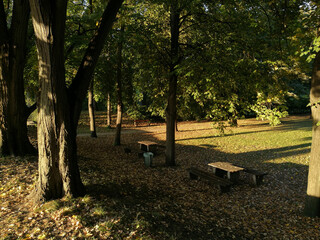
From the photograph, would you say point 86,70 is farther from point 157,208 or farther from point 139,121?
point 139,121

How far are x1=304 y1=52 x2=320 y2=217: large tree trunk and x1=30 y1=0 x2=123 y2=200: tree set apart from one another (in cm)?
486

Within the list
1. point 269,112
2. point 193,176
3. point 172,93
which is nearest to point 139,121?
point 172,93

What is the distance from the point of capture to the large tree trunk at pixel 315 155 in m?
5.57

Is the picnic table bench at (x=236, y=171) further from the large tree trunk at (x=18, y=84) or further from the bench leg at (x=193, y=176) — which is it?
the large tree trunk at (x=18, y=84)

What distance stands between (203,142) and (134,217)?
41.5ft

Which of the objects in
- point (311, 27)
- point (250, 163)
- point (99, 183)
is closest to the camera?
point (311, 27)

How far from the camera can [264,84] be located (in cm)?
756

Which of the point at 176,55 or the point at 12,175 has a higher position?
the point at 176,55

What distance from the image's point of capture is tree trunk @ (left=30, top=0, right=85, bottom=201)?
4199 millimetres

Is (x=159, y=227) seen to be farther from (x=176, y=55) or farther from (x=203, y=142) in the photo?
(x=203, y=142)

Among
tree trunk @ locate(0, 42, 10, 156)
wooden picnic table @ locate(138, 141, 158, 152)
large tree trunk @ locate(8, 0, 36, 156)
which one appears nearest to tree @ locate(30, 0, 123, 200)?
large tree trunk @ locate(8, 0, 36, 156)

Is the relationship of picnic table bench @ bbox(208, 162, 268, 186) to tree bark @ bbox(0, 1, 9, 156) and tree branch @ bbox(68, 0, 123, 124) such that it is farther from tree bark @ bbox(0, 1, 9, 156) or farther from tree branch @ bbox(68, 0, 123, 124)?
tree bark @ bbox(0, 1, 9, 156)

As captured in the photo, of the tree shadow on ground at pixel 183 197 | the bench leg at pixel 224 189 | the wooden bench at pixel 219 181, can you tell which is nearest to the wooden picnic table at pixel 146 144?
the tree shadow on ground at pixel 183 197

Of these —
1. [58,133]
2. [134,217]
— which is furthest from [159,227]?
[58,133]
